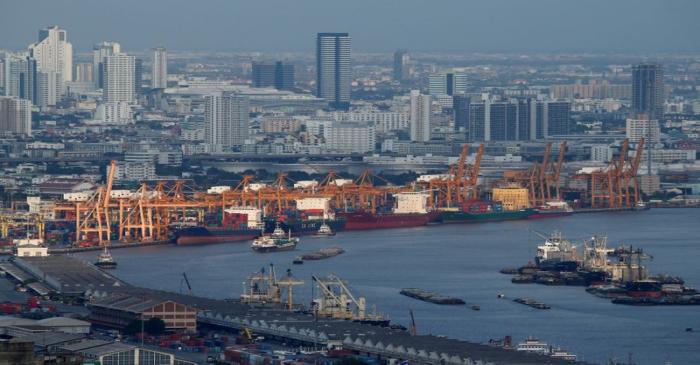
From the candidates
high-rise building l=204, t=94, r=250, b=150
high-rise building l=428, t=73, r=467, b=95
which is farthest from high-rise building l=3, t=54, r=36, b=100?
high-rise building l=204, t=94, r=250, b=150

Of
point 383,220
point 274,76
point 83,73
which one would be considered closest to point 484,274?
point 383,220

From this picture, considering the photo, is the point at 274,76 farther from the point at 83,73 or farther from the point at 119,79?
the point at 119,79

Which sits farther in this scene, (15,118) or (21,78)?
(21,78)

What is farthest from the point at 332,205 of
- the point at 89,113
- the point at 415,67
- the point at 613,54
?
the point at 613,54

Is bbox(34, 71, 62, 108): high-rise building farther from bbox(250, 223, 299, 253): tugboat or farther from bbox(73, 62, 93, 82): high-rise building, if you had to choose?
bbox(250, 223, 299, 253): tugboat

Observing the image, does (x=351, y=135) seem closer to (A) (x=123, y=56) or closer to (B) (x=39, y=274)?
(A) (x=123, y=56)

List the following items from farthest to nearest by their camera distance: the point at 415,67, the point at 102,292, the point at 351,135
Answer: the point at 415,67, the point at 351,135, the point at 102,292

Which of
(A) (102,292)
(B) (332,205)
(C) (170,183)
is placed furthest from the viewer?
(C) (170,183)
